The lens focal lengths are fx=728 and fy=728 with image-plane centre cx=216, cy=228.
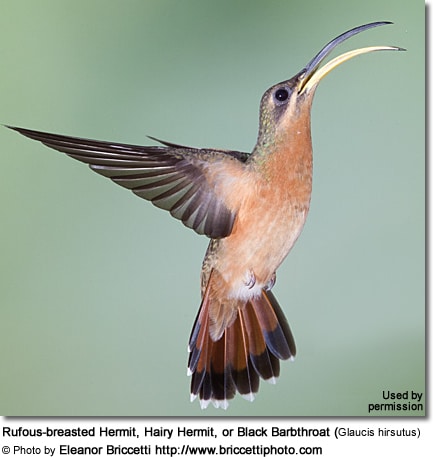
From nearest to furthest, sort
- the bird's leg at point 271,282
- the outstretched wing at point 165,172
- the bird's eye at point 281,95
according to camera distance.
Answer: the outstretched wing at point 165,172, the bird's eye at point 281,95, the bird's leg at point 271,282

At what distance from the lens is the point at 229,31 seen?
157cm

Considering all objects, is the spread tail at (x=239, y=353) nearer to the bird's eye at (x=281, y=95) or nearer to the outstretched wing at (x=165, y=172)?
the outstretched wing at (x=165, y=172)

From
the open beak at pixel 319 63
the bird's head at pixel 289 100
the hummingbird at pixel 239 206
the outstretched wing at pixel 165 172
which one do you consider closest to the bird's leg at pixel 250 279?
the hummingbird at pixel 239 206

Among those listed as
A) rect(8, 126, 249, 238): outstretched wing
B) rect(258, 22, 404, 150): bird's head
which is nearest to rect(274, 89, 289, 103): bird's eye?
rect(258, 22, 404, 150): bird's head

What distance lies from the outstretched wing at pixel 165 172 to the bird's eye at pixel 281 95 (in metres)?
0.14

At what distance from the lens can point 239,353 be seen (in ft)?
5.04

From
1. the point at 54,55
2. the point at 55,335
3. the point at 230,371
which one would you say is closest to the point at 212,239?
the point at 230,371

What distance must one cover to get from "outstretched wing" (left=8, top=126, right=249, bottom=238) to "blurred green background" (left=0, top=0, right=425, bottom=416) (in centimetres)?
19

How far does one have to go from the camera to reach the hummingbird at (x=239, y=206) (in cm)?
131

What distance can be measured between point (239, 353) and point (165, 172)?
0.45 meters

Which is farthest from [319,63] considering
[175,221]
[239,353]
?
[239,353]

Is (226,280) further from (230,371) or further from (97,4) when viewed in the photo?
(97,4)

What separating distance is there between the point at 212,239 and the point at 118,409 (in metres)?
0.42

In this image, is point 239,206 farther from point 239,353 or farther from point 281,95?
point 239,353
